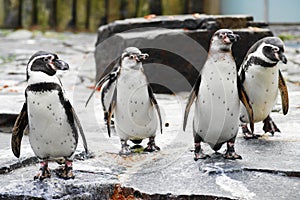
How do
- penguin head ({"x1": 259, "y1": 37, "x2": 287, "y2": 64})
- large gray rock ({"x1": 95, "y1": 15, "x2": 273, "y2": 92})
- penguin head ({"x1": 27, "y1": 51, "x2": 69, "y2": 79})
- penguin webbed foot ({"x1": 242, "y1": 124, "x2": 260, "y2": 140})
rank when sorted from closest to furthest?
penguin head ({"x1": 27, "y1": 51, "x2": 69, "y2": 79})
penguin head ({"x1": 259, "y1": 37, "x2": 287, "y2": 64})
penguin webbed foot ({"x1": 242, "y1": 124, "x2": 260, "y2": 140})
large gray rock ({"x1": 95, "y1": 15, "x2": 273, "y2": 92})

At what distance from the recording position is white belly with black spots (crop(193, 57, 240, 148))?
337 centimetres

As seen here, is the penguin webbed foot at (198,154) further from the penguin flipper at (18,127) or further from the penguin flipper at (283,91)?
the penguin flipper at (18,127)

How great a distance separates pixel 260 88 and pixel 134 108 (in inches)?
32.2

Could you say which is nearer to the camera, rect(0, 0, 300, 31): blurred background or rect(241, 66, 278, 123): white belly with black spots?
rect(241, 66, 278, 123): white belly with black spots

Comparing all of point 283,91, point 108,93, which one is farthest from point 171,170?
point 108,93

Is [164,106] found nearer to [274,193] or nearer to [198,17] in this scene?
[198,17]

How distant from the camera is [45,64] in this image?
307 centimetres

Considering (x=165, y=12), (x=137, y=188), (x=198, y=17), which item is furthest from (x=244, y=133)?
(x=165, y=12)

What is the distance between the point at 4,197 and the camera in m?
3.10

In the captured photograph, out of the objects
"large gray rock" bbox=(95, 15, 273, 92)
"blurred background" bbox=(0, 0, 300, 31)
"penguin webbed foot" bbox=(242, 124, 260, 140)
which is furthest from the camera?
"blurred background" bbox=(0, 0, 300, 31)

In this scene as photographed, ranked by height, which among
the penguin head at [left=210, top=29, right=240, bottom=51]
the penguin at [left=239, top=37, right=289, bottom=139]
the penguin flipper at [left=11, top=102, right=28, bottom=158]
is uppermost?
the penguin head at [left=210, top=29, right=240, bottom=51]

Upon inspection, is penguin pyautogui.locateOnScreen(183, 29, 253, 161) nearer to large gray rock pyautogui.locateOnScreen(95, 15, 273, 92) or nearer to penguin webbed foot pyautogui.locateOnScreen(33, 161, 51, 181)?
penguin webbed foot pyautogui.locateOnScreen(33, 161, 51, 181)

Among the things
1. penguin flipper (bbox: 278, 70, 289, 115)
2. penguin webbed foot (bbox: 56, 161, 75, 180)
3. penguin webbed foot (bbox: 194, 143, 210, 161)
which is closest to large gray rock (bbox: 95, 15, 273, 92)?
penguin flipper (bbox: 278, 70, 289, 115)

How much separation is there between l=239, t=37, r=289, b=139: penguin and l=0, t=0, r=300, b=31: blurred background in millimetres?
8050
